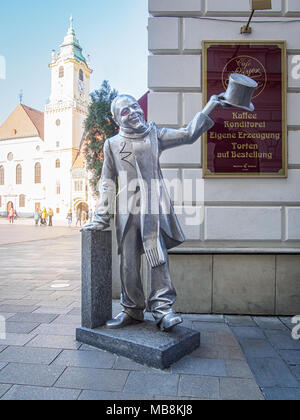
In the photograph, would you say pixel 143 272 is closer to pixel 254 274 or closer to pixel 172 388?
pixel 254 274

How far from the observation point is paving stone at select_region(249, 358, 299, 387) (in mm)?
2586

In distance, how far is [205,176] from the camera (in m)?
4.58

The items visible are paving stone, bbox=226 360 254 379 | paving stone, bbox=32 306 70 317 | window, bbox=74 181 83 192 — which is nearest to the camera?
paving stone, bbox=226 360 254 379

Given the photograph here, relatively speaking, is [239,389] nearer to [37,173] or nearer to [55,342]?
[55,342]

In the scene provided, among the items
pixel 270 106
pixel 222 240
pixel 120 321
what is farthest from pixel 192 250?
pixel 270 106

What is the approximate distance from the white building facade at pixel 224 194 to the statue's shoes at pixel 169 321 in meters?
1.45

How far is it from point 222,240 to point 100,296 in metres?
1.90

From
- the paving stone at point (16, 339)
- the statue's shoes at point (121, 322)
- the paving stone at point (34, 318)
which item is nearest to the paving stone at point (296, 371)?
the statue's shoes at point (121, 322)

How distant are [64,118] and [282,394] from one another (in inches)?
2568

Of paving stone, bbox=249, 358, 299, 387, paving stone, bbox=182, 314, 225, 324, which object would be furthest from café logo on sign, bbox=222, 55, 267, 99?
paving stone, bbox=249, 358, 299, 387

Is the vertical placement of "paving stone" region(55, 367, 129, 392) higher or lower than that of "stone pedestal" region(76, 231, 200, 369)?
lower

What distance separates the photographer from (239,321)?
420 centimetres

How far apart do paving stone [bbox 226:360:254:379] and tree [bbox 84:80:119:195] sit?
64.5 feet

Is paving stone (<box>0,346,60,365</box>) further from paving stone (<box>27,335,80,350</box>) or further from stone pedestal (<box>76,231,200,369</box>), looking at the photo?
stone pedestal (<box>76,231,200,369</box>)
